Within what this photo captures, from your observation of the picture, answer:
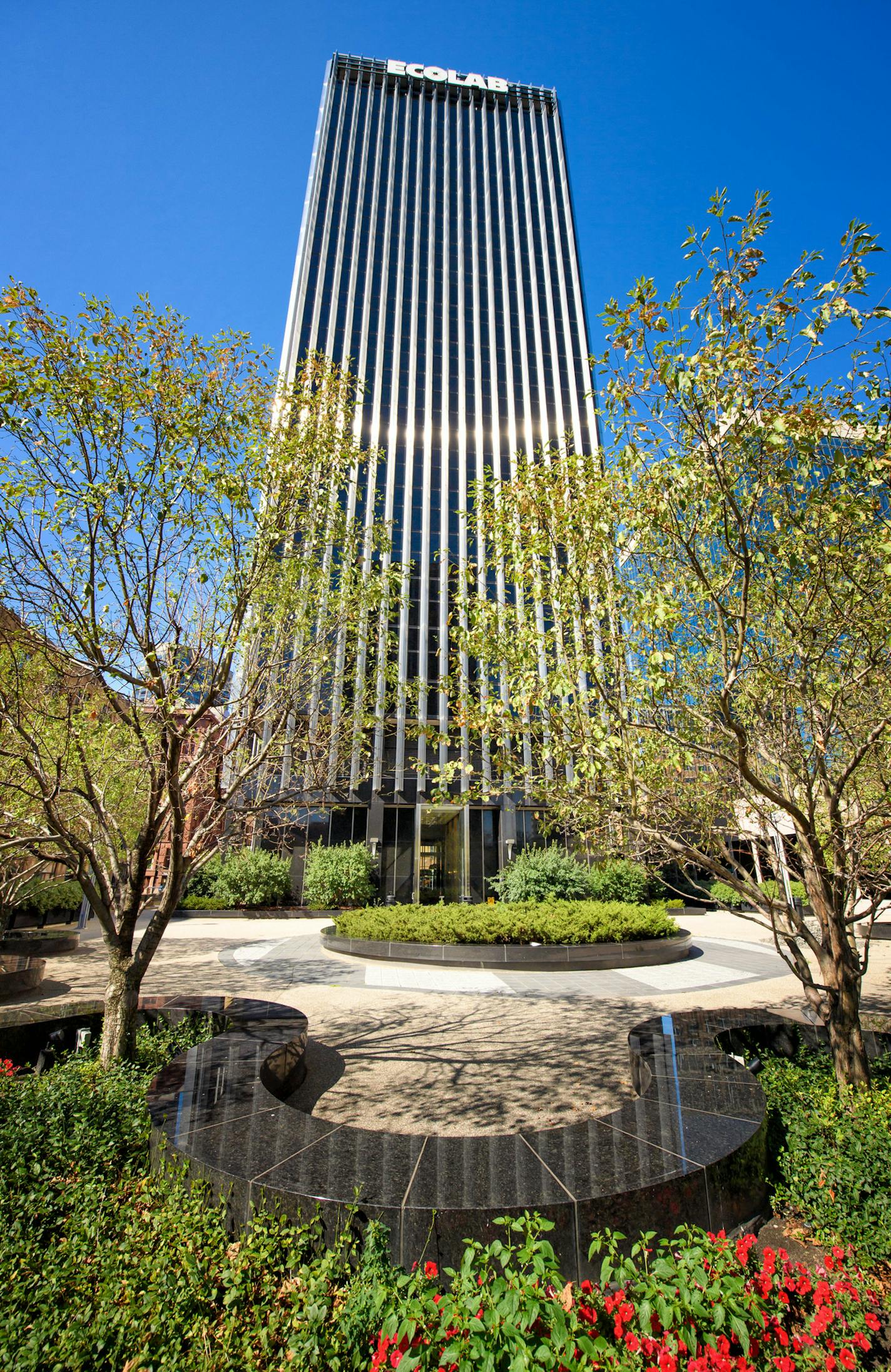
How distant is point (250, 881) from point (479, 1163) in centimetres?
2590

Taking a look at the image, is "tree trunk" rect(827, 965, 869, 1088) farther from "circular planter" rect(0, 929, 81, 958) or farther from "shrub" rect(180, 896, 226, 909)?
"shrub" rect(180, 896, 226, 909)

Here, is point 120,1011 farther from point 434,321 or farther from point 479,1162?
point 434,321

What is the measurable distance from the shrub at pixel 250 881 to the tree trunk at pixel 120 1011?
2177 centimetres

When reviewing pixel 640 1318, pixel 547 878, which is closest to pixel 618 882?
pixel 547 878

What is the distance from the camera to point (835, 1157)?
4.61m

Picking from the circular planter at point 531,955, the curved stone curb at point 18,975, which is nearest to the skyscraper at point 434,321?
the circular planter at point 531,955

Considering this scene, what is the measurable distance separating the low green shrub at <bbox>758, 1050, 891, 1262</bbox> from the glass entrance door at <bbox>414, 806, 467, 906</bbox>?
28.8 m

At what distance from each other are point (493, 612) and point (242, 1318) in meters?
5.68

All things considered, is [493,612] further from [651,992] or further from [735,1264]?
[651,992]

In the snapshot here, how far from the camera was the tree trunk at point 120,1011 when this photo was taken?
21.3ft

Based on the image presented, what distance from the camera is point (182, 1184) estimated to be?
4.17m

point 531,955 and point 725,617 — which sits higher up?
point 725,617

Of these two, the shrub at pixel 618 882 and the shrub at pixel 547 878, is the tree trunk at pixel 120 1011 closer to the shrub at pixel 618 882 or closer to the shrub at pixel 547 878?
the shrub at pixel 547 878

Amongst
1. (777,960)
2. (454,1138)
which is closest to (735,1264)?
(454,1138)
